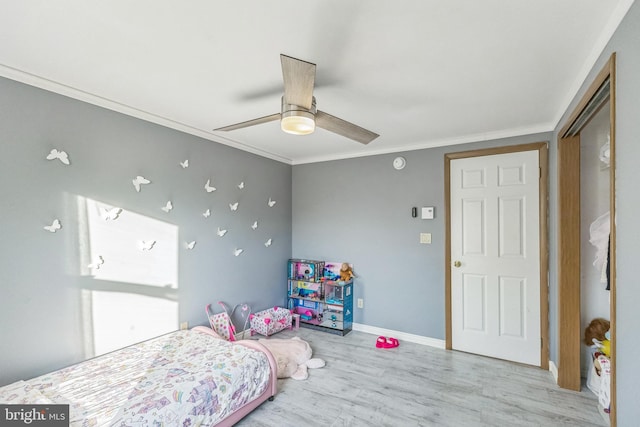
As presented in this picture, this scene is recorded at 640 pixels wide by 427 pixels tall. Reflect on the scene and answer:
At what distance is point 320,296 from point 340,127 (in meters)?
2.63

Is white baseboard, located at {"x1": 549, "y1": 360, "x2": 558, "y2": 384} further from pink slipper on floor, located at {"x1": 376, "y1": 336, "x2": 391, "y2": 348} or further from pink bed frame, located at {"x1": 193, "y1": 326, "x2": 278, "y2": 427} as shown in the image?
pink bed frame, located at {"x1": 193, "y1": 326, "x2": 278, "y2": 427}

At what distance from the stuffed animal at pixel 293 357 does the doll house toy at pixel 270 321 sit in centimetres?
13

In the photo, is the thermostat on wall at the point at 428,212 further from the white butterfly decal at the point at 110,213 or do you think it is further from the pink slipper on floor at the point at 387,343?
the white butterfly decal at the point at 110,213

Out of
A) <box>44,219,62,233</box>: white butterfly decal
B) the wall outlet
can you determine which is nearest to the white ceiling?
<box>44,219,62,233</box>: white butterfly decal

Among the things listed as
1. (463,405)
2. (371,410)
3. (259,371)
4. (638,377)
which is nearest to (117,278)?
(259,371)

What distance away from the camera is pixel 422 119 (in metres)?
2.73

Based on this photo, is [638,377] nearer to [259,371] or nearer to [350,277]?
[259,371]

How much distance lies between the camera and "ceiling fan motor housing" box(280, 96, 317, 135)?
172 cm

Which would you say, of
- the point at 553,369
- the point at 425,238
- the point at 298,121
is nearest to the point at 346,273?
the point at 425,238

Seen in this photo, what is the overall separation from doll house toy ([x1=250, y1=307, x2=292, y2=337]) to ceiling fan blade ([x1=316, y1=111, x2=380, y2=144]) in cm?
247

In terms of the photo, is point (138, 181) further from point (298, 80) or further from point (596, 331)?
point (596, 331)

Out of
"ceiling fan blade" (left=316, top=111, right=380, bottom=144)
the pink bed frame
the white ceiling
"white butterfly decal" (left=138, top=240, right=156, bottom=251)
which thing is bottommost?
the pink bed frame

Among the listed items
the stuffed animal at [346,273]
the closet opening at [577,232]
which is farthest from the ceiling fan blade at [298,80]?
the stuffed animal at [346,273]

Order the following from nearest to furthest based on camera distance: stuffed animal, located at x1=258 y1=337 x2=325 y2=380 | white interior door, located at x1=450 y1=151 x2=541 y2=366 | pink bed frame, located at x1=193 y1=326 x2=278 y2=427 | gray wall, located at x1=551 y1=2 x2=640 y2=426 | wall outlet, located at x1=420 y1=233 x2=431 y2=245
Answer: gray wall, located at x1=551 y1=2 x2=640 y2=426 < pink bed frame, located at x1=193 y1=326 x2=278 y2=427 < stuffed animal, located at x1=258 y1=337 x2=325 y2=380 < white interior door, located at x1=450 y1=151 x2=541 y2=366 < wall outlet, located at x1=420 y1=233 x2=431 y2=245
